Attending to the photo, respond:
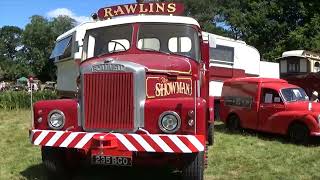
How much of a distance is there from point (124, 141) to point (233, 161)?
13.6ft

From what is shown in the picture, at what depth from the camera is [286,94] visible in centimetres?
1524

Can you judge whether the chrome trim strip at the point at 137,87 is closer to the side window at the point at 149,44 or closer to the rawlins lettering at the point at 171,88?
the rawlins lettering at the point at 171,88

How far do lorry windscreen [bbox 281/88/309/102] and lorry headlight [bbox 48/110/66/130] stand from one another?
8.48 meters

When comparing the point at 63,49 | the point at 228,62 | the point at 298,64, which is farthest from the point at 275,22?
the point at 63,49

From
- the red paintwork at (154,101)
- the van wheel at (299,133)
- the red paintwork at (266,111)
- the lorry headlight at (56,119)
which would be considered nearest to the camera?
the red paintwork at (154,101)

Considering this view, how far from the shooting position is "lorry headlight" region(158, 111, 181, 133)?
7.47m

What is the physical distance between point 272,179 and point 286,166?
4.84 feet

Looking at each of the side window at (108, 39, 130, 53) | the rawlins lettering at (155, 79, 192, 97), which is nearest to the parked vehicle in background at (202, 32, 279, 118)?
the side window at (108, 39, 130, 53)

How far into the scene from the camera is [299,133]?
14.2 m

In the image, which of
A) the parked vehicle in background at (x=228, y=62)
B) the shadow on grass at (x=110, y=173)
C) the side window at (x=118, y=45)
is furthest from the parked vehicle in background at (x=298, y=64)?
the side window at (x=118, y=45)

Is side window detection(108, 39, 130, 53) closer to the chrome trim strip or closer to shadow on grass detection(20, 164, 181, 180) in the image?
the chrome trim strip

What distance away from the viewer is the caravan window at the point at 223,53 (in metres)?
19.6

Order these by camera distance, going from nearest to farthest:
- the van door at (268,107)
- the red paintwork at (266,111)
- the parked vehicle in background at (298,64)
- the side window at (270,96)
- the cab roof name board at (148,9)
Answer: the cab roof name board at (148,9), the red paintwork at (266,111), the van door at (268,107), the side window at (270,96), the parked vehicle in background at (298,64)

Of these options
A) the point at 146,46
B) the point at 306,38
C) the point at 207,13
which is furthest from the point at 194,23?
the point at 207,13
